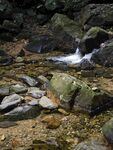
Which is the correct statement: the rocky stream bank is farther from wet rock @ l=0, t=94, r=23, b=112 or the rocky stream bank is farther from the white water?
the white water

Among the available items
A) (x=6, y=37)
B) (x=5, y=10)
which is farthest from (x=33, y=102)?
(x=5, y=10)

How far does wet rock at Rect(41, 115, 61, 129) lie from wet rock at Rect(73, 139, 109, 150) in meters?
1.18

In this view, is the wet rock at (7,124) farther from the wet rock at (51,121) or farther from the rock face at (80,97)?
the rock face at (80,97)

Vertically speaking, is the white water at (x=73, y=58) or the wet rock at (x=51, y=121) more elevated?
the wet rock at (x=51, y=121)

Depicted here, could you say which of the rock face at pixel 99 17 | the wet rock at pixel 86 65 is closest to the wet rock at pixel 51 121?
the wet rock at pixel 86 65

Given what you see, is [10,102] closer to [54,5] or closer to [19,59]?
[19,59]

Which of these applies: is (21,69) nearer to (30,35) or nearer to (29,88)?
(29,88)

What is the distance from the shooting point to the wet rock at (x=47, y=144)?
22.5 feet

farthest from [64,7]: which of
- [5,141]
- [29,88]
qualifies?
[5,141]

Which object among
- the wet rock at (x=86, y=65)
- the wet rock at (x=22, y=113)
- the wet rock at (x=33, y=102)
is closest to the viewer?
the wet rock at (x=22, y=113)

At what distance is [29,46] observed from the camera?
48.7 feet

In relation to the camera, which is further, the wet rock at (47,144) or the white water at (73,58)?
the white water at (73,58)

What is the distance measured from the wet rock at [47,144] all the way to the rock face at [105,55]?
18.7ft

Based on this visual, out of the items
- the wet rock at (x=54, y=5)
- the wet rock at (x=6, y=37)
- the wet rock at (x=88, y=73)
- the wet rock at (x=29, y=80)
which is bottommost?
the wet rock at (x=6, y=37)
